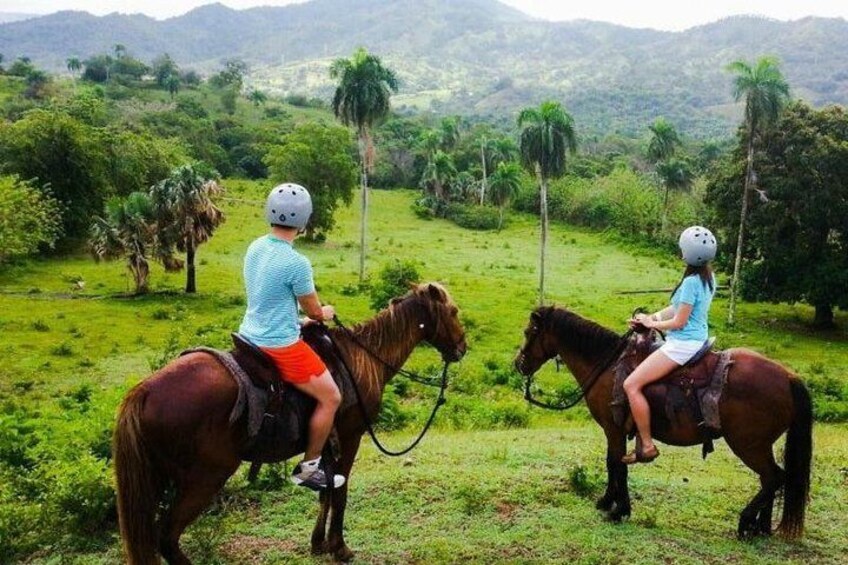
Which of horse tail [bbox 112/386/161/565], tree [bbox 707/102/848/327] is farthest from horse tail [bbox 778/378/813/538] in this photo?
tree [bbox 707/102/848/327]

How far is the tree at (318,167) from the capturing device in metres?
50.8

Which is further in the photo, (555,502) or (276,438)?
(555,502)

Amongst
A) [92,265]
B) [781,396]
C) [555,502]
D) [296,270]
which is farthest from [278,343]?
[92,265]

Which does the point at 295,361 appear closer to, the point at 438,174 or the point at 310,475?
the point at 310,475

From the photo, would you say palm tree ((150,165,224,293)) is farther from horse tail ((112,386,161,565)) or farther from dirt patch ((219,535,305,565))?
horse tail ((112,386,161,565))

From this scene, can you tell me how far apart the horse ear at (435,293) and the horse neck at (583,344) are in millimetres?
1845

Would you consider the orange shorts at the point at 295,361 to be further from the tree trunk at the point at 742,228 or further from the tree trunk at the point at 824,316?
the tree trunk at the point at 824,316

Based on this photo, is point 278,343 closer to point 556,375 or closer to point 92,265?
point 556,375

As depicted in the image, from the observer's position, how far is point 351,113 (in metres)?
38.5

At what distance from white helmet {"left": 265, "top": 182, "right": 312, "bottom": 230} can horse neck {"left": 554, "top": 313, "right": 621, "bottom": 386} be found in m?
3.82

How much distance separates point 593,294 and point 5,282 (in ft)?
105

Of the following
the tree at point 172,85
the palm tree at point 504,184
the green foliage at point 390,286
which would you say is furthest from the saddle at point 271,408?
the tree at point 172,85

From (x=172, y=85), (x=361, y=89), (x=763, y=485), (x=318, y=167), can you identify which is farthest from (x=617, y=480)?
(x=172, y=85)

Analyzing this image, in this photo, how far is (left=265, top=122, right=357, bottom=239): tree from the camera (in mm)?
50750
